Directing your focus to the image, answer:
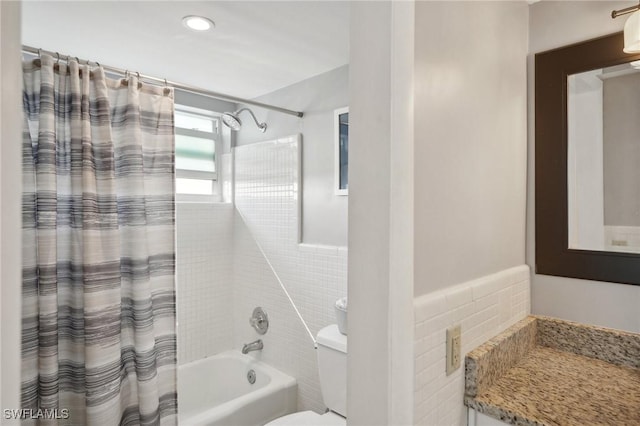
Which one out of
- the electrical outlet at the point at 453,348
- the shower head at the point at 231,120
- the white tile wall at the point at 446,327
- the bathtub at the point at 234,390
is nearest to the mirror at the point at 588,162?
the white tile wall at the point at 446,327

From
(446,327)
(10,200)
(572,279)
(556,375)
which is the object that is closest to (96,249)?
(10,200)

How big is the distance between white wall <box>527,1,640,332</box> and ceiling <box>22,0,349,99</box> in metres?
0.81

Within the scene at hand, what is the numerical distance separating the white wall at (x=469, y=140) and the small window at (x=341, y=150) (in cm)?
114

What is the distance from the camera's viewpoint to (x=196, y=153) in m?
3.08

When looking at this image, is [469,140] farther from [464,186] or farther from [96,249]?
[96,249]

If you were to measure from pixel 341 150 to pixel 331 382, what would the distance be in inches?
53.3

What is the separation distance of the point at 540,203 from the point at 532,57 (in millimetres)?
543

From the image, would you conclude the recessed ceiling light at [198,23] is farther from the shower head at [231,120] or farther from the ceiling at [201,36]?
the shower head at [231,120]

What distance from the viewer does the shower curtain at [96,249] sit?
147 cm

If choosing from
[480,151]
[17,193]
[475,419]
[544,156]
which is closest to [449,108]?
[480,151]

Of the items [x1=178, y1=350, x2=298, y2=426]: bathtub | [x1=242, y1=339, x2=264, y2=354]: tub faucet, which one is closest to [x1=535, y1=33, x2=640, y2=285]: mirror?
[x1=178, y1=350, x2=298, y2=426]: bathtub

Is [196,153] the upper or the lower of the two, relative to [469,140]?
upper

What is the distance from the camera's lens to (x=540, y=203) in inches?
52.1

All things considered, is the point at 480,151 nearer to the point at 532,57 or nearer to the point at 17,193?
the point at 532,57
